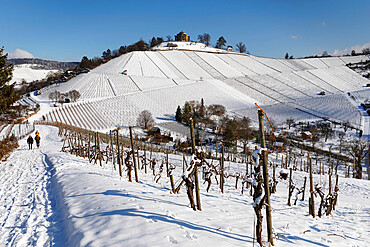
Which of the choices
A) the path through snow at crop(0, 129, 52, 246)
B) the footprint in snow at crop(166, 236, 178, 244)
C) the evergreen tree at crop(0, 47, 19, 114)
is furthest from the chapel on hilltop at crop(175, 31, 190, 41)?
the footprint in snow at crop(166, 236, 178, 244)

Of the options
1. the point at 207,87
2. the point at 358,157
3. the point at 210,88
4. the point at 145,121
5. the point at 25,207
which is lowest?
the point at 358,157

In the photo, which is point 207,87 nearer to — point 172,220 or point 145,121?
point 145,121

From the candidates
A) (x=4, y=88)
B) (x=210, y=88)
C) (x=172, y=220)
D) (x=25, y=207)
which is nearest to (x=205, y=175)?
(x=172, y=220)

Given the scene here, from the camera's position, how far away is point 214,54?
88938 mm

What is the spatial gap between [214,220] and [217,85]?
56613mm

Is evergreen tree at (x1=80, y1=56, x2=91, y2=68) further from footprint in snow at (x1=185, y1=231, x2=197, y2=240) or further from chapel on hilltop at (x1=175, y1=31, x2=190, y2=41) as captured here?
footprint in snow at (x1=185, y1=231, x2=197, y2=240)

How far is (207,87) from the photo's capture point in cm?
5616

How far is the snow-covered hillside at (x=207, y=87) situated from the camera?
40.5 m

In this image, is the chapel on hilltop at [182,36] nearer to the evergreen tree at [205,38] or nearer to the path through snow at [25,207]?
the evergreen tree at [205,38]

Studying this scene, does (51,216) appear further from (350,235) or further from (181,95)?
(181,95)

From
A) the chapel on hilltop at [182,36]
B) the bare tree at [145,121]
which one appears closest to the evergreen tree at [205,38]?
the chapel on hilltop at [182,36]

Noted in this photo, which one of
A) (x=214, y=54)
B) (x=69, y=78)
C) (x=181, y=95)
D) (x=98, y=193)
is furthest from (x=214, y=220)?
(x=214, y=54)

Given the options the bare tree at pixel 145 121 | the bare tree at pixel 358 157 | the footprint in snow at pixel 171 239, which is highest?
the footprint in snow at pixel 171 239

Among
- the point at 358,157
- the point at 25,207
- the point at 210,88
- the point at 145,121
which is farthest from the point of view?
the point at 210,88
